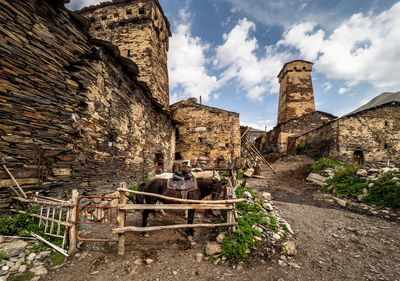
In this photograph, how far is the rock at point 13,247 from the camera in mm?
2334

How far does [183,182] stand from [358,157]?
15.2 metres

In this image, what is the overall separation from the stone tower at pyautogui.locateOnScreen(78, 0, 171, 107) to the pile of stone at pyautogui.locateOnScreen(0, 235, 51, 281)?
8.48 m

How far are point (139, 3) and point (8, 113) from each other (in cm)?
1200

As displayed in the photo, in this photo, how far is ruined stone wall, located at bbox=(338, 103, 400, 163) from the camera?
36.9 feet

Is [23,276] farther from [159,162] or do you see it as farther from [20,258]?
[159,162]

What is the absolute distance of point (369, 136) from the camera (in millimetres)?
11406

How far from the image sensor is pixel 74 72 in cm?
389

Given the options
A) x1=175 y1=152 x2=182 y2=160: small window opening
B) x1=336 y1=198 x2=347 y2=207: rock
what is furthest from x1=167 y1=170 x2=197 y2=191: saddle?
x1=175 y1=152 x2=182 y2=160: small window opening

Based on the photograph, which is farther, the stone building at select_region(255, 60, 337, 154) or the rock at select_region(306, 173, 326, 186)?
the stone building at select_region(255, 60, 337, 154)

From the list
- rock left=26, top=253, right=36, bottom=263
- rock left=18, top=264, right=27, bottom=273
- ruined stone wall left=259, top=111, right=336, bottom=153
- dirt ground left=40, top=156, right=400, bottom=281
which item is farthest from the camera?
ruined stone wall left=259, top=111, right=336, bottom=153

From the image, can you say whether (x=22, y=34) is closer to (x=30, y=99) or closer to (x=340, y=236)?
(x=30, y=99)

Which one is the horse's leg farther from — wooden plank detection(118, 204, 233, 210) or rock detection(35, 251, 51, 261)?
rock detection(35, 251, 51, 261)

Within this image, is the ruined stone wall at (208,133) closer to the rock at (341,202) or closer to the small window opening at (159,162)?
the small window opening at (159,162)

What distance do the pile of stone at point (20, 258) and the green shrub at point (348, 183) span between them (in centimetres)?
1003
